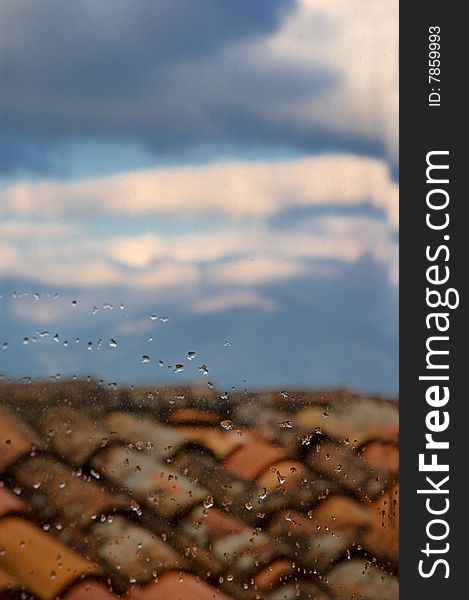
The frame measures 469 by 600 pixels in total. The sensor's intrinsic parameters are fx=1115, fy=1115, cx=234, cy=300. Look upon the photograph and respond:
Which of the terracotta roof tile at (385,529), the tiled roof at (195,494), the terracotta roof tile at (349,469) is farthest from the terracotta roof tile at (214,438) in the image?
the terracotta roof tile at (385,529)

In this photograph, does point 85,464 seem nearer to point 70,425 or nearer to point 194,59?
point 70,425

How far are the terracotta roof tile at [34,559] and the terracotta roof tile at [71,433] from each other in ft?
0.24

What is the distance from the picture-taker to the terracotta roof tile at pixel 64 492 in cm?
101

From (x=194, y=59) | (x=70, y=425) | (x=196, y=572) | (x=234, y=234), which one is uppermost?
(x=194, y=59)

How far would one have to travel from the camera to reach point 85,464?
3.40 ft

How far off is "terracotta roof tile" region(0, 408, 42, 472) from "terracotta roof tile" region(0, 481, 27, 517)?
0.02 meters

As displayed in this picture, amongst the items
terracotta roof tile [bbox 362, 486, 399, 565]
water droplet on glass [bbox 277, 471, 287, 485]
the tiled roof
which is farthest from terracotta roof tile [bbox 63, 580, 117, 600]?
terracotta roof tile [bbox 362, 486, 399, 565]

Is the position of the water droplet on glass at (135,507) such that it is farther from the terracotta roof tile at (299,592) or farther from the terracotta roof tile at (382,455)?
the terracotta roof tile at (382,455)

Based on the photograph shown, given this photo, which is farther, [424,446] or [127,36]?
[424,446]

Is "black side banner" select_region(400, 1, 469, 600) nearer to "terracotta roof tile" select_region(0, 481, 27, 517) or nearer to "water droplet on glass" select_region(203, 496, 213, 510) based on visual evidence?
"water droplet on glass" select_region(203, 496, 213, 510)

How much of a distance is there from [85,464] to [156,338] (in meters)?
0.14

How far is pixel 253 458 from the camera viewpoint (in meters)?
1.14

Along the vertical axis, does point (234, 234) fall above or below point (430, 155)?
below

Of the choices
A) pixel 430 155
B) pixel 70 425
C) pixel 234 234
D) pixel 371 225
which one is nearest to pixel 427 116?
pixel 430 155
